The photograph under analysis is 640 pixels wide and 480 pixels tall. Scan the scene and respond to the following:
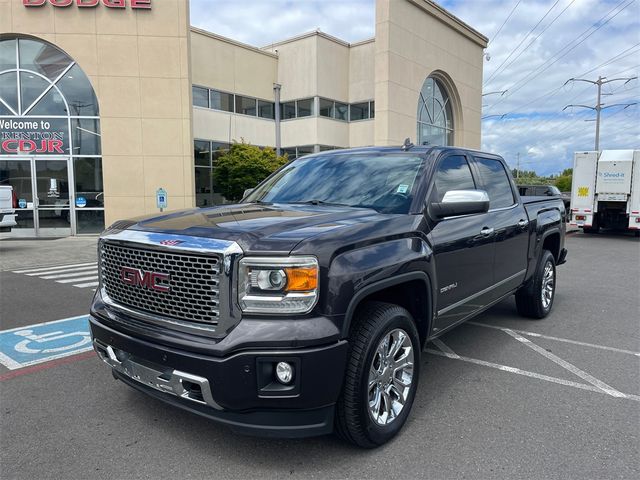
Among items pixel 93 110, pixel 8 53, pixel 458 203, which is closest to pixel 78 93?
pixel 93 110

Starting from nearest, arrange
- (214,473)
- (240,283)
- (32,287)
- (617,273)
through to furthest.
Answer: (240,283) < (214,473) < (32,287) < (617,273)

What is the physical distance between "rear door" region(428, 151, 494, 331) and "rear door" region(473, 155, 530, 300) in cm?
20

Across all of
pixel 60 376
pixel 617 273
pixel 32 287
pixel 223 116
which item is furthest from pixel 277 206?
pixel 223 116

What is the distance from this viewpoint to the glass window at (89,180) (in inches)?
730

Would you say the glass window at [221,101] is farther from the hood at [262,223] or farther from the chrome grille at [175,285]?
the chrome grille at [175,285]

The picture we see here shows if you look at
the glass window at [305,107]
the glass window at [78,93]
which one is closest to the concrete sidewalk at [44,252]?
the glass window at [78,93]

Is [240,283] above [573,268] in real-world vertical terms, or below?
above

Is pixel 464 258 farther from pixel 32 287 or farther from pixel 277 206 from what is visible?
pixel 32 287

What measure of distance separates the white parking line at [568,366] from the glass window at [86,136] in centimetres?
1735

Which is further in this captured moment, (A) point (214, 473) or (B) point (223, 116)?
(B) point (223, 116)

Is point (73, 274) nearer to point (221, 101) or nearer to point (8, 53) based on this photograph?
point (8, 53)

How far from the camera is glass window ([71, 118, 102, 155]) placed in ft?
60.6

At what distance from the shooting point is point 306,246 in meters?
2.63

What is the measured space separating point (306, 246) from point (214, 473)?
1399 mm
